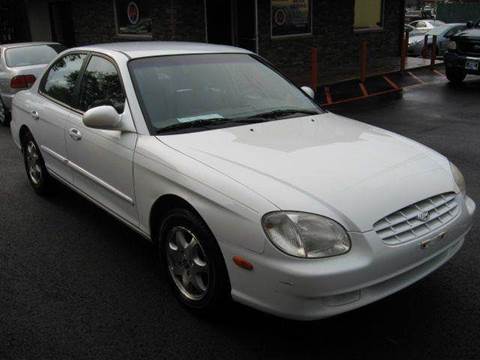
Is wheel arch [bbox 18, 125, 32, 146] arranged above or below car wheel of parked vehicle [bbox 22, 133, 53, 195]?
above

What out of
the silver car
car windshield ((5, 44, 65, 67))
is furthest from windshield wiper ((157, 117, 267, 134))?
car windshield ((5, 44, 65, 67))

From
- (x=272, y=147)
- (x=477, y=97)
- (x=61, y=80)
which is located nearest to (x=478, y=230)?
(x=272, y=147)

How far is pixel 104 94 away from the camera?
4.14 m

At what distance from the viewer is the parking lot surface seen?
2953 millimetres

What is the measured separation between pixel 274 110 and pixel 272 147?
2.52ft

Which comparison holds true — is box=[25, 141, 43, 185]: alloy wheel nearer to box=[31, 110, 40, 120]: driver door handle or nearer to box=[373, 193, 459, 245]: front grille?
box=[31, 110, 40, 120]: driver door handle

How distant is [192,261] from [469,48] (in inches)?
454

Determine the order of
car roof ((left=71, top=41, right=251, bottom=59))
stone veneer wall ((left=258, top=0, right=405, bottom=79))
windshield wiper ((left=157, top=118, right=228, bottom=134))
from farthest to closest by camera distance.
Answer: stone veneer wall ((left=258, top=0, right=405, bottom=79))
car roof ((left=71, top=41, right=251, bottom=59))
windshield wiper ((left=157, top=118, right=228, bottom=134))

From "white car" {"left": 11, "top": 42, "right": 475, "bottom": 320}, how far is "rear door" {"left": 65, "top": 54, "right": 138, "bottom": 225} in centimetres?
1

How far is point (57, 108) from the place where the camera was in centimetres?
477

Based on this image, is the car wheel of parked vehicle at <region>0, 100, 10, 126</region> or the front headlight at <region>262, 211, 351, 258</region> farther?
the car wheel of parked vehicle at <region>0, 100, 10, 126</region>

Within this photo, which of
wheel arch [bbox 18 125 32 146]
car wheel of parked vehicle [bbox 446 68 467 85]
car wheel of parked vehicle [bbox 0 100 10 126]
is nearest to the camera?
wheel arch [bbox 18 125 32 146]

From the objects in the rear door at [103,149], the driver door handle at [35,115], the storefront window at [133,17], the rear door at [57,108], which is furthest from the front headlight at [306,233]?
the storefront window at [133,17]

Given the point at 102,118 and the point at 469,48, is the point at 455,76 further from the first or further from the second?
the point at 102,118
